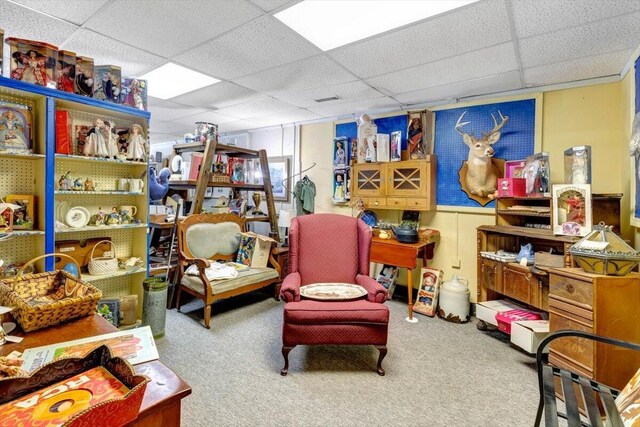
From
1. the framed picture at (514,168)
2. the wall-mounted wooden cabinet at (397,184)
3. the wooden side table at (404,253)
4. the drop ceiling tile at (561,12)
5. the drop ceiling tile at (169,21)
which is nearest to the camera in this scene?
the drop ceiling tile at (561,12)

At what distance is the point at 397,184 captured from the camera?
3.82m

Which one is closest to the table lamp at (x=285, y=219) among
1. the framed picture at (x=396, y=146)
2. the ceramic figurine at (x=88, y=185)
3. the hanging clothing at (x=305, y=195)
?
the hanging clothing at (x=305, y=195)

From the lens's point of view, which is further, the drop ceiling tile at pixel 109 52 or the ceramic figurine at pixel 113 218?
the ceramic figurine at pixel 113 218

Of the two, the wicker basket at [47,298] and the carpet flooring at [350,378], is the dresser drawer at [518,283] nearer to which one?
the carpet flooring at [350,378]

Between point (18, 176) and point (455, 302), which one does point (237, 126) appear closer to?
point (18, 176)

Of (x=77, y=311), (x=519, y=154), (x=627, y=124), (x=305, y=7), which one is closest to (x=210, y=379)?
(x=77, y=311)

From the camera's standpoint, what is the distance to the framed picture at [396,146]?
382cm

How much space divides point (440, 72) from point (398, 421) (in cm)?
276

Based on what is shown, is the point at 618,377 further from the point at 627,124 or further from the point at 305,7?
the point at 305,7

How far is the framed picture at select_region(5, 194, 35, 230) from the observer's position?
213cm

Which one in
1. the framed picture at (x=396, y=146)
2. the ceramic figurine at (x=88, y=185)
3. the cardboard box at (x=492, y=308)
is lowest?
the cardboard box at (x=492, y=308)

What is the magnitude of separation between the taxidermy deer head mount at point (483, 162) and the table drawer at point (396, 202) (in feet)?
2.43

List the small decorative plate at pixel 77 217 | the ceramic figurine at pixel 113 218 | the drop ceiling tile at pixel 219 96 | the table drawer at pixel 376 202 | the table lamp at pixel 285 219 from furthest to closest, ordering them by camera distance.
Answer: the table lamp at pixel 285 219, the table drawer at pixel 376 202, the drop ceiling tile at pixel 219 96, the ceramic figurine at pixel 113 218, the small decorative plate at pixel 77 217

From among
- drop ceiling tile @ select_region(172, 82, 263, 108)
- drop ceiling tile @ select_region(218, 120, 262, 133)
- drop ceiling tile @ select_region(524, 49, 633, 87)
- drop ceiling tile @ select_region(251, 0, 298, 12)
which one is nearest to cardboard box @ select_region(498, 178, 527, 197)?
drop ceiling tile @ select_region(524, 49, 633, 87)
